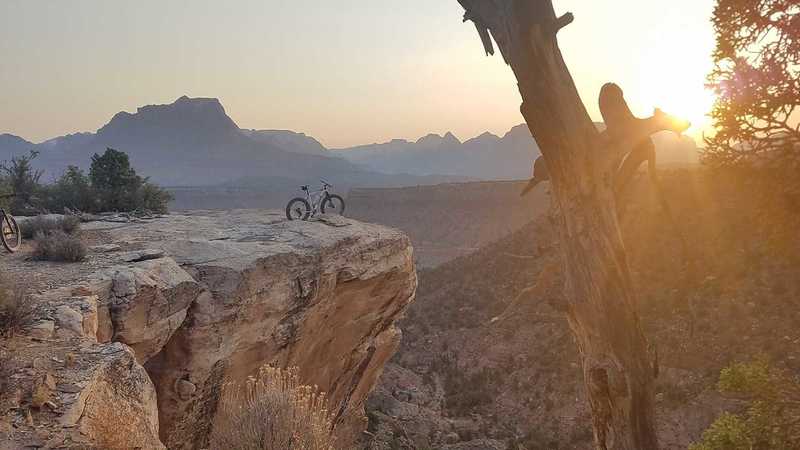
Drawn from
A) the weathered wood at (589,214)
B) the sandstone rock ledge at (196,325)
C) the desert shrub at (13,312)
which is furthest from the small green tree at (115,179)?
the weathered wood at (589,214)

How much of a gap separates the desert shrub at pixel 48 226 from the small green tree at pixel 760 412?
11239 millimetres

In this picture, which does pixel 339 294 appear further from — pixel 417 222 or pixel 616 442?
pixel 417 222

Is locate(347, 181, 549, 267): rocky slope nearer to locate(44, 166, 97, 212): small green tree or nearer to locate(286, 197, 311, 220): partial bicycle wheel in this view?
locate(44, 166, 97, 212): small green tree

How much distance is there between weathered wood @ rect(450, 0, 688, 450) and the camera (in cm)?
434

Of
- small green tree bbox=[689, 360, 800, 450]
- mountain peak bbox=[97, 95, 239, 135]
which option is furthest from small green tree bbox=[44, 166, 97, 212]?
mountain peak bbox=[97, 95, 239, 135]

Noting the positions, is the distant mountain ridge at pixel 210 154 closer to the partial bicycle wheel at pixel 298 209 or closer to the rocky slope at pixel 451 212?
the rocky slope at pixel 451 212

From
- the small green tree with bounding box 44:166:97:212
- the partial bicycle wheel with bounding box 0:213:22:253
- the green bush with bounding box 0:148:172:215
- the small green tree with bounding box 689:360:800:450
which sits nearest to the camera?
the small green tree with bounding box 689:360:800:450

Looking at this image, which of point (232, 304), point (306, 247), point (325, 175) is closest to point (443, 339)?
point (306, 247)

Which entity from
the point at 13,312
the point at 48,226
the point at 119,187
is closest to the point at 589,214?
the point at 13,312

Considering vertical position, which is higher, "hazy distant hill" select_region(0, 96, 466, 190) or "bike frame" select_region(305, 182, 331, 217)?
"hazy distant hill" select_region(0, 96, 466, 190)

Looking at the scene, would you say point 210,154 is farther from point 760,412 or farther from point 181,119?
point 760,412

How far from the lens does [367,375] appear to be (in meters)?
13.4

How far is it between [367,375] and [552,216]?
979 centimetres

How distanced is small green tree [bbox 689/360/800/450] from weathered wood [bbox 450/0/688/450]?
50.5 inches
